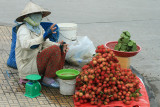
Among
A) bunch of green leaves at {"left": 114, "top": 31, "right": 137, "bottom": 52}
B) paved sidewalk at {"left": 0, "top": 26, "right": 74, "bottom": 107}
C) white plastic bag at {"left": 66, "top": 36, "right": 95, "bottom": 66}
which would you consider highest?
bunch of green leaves at {"left": 114, "top": 31, "right": 137, "bottom": 52}

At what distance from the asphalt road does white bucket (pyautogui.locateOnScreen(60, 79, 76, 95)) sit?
60.9 inches

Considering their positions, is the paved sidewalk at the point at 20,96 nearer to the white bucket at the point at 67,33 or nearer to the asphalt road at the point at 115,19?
the white bucket at the point at 67,33

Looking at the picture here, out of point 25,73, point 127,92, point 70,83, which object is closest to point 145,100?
point 127,92

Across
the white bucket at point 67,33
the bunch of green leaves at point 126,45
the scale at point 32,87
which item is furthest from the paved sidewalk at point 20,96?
the bunch of green leaves at point 126,45

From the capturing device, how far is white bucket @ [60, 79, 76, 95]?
15.6 ft

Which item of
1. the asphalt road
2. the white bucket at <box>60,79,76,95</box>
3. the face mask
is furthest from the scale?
the asphalt road

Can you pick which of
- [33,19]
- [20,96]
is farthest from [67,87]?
[33,19]

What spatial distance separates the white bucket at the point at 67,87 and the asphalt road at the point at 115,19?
1547mm

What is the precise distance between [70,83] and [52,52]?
555mm

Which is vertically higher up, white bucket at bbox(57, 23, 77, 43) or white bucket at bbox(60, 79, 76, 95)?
white bucket at bbox(57, 23, 77, 43)

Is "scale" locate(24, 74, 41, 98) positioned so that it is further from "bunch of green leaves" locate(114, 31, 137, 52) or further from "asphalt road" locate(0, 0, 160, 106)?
"asphalt road" locate(0, 0, 160, 106)

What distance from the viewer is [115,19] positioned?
9992 mm

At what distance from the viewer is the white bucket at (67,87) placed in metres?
Result: 4.77

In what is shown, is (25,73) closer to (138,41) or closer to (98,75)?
(98,75)
